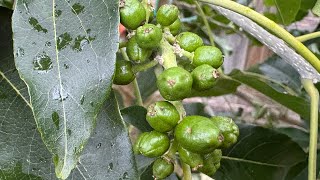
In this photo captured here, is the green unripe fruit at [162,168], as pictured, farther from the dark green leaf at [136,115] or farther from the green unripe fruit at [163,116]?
the dark green leaf at [136,115]

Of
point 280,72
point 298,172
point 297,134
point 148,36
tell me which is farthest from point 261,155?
point 148,36

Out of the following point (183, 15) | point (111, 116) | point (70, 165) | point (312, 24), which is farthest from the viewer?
point (312, 24)

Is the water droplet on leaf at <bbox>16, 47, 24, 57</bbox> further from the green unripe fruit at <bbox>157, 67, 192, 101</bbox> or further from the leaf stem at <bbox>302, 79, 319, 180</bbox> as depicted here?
the leaf stem at <bbox>302, 79, 319, 180</bbox>

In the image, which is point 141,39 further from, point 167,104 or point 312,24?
point 312,24

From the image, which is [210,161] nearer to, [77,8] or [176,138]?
[176,138]

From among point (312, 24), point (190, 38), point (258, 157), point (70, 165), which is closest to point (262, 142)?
point (258, 157)

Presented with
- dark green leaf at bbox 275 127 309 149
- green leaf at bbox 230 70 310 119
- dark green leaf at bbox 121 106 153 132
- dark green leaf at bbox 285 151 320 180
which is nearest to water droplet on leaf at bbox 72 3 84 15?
dark green leaf at bbox 121 106 153 132

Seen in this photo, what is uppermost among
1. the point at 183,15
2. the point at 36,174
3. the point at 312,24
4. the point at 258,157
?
the point at 36,174
